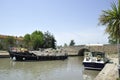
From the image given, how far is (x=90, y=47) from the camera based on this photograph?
58031 millimetres

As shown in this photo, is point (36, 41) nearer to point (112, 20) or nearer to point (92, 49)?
point (92, 49)

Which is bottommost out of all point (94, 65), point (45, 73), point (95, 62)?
point (45, 73)

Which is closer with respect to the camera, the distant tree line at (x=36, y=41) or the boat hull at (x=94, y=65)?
the boat hull at (x=94, y=65)

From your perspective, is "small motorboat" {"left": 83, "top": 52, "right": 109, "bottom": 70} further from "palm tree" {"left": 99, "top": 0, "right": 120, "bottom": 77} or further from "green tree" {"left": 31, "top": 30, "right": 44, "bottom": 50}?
"green tree" {"left": 31, "top": 30, "right": 44, "bottom": 50}

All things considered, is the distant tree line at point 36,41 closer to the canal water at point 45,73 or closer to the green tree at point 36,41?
the green tree at point 36,41

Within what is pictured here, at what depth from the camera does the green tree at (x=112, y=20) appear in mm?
10172

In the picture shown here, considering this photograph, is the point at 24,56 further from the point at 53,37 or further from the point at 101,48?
the point at 53,37

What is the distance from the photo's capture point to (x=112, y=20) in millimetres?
10297

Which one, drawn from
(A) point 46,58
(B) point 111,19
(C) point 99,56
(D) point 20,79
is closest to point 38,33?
(A) point 46,58

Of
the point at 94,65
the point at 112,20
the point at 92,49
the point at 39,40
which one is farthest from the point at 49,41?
the point at 112,20

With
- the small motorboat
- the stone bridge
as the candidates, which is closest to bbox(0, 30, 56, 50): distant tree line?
the stone bridge

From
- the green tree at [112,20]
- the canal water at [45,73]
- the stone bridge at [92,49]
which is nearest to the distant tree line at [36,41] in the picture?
the stone bridge at [92,49]

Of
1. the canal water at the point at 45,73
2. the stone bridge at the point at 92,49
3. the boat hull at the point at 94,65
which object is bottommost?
the canal water at the point at 45,73

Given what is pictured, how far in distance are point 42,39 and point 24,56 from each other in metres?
35.1
